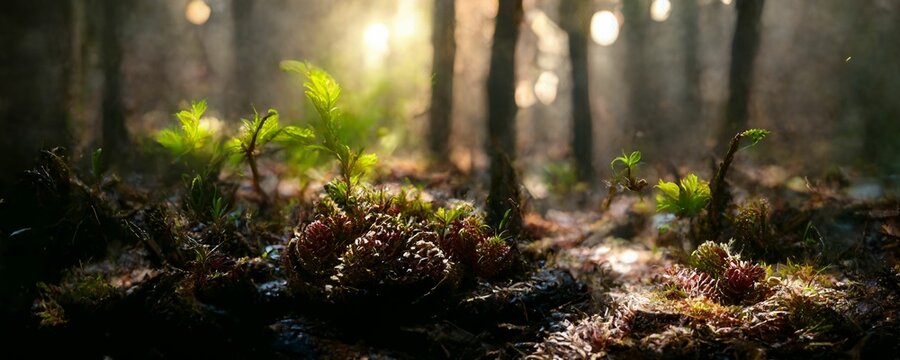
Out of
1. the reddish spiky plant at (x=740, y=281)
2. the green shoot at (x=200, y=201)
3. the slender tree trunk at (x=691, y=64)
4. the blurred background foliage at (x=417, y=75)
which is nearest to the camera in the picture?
the reddish spiky plant at (x=740, y=281)

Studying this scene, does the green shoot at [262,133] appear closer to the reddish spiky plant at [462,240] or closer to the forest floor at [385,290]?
the forest floor at [385,290]

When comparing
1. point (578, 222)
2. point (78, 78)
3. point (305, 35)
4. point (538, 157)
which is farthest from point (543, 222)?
point (305, 35)

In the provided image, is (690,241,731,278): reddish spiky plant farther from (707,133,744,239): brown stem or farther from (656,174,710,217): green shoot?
(707,133,744,239): brown stem

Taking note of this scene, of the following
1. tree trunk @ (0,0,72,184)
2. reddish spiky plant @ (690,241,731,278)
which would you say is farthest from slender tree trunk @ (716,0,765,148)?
tree trunk @ (0,0,72,184)

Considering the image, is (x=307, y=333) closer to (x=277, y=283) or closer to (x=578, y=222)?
(x=277, y=283)

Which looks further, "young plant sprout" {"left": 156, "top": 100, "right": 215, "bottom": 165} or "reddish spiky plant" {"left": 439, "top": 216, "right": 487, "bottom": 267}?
"young plant sprout" {"left": 156, "top": 100, "right": 215, "bottom": 165}

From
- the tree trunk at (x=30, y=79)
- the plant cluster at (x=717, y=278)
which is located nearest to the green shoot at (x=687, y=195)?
the plant cluster at (x=717, y=278)
